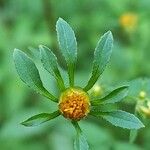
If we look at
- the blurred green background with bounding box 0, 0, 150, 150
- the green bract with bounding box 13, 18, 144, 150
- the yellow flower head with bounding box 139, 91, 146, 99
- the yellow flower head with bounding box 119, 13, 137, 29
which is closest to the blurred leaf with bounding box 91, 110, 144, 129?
the green bract with bounding box 13, 18, 144, 150

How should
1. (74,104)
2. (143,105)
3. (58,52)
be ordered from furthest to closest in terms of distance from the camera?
1. (58,52)
2. (143,105)
3. (74,104)

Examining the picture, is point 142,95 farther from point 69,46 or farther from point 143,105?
point 69,46

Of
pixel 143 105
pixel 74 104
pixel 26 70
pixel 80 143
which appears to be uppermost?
pixel 26 70

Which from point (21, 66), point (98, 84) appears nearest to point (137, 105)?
point (98, 84)

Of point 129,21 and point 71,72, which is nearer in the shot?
point 71,72

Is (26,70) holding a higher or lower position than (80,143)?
higher

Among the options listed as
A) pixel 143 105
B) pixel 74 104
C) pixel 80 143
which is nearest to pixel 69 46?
pixel 74 104

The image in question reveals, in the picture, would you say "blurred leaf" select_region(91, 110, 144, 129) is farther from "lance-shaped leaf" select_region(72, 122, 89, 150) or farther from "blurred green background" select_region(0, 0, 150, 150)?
"blurred green background" select_region(0, 0, 150, 150)

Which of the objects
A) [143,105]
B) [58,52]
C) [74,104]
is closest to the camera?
[74,104]
